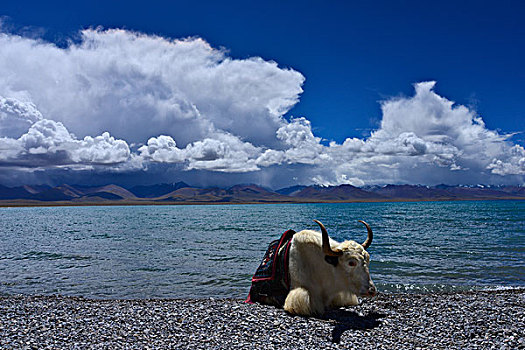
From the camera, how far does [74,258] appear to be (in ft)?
67.3

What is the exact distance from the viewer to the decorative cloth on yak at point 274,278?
906cm

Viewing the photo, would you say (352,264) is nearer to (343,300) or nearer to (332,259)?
(332,259)

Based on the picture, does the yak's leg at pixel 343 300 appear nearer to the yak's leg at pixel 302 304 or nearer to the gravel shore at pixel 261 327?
the gravel shore at pixel 261 327

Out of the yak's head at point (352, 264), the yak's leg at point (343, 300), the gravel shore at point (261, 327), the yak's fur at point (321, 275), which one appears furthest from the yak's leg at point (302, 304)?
the yak's head at point (352, 264)

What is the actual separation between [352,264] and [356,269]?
0.46ft

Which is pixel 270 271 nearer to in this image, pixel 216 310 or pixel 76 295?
pixel 216 310

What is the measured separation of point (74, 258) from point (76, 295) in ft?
30.1

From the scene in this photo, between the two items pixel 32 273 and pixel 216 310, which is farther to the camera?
Result: pixel 32 273

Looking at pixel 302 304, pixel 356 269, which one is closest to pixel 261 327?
pixel 302 304

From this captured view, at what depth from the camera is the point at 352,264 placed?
26.8 ft

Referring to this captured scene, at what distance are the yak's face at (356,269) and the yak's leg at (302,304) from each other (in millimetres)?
905

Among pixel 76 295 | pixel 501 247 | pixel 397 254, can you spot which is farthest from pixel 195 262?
pixel 501 247

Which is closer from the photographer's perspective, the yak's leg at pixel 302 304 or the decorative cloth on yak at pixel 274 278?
the yak's leg at pixel 302 304

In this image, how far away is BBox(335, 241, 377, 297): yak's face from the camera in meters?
7.92
